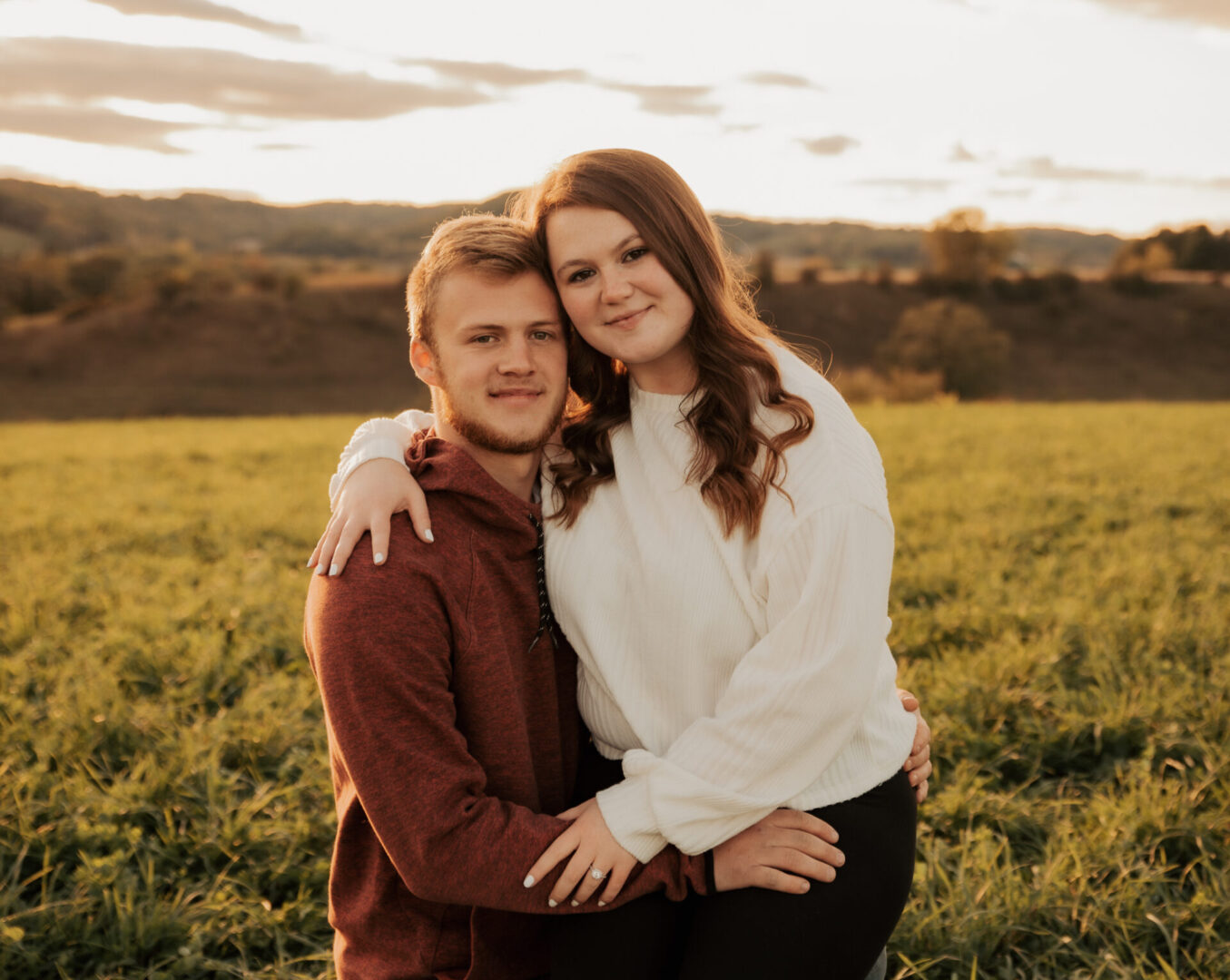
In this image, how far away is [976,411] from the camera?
15203 millimetres

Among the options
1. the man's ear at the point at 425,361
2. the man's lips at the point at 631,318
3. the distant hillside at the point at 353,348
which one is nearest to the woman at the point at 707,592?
the man's lips at the point at 631,318

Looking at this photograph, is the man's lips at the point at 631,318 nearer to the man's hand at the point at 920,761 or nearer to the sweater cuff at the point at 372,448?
the sweater cuff at the point at 372,448

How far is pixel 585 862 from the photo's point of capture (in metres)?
1.90

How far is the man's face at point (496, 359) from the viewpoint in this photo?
2.28 m

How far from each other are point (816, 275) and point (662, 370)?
191ft

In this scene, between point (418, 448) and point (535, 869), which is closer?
point (535, 869)

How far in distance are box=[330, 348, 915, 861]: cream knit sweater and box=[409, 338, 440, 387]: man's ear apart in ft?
0.65

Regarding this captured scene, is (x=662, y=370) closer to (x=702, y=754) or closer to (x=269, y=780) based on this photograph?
(x=702, y=754)

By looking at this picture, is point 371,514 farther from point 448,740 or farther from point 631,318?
point 631,318

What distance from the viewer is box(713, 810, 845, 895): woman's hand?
1.94 meters

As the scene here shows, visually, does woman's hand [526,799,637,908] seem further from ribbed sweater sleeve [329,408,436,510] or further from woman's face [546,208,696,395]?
woman's face [546,208,696,395]

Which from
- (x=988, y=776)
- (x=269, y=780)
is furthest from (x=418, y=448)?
(x=988, y=776)

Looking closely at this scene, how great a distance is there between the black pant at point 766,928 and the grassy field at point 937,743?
71 centimetres

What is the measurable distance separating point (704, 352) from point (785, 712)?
919mm
